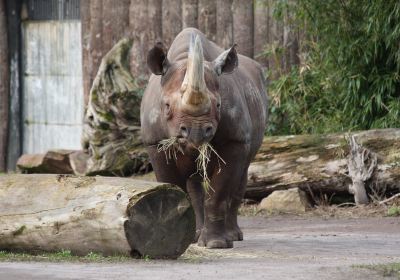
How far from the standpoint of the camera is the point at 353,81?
14.7 metres

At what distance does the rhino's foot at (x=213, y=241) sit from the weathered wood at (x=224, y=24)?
659 centimetres

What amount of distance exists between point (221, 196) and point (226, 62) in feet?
3.45

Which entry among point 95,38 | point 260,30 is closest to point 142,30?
point 95,38

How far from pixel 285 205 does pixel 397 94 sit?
7.29 feet

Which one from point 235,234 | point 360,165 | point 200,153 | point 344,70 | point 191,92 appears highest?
point 191,92

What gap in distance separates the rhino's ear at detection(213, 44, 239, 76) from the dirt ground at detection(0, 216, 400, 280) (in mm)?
1395

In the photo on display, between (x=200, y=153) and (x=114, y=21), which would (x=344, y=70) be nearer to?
(x=114, y=21)

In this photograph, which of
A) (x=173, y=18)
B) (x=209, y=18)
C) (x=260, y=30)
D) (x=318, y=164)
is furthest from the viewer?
(x=173, y=18)

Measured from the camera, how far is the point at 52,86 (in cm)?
1848

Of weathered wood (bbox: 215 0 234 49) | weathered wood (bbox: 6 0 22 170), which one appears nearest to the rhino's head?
weathered wood (bbox: 215 0 234 49)

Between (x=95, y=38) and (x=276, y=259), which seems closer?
(x=276, y=259)

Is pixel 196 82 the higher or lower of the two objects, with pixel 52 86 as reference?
higher

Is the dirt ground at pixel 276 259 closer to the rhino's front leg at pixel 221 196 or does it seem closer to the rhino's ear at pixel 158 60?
the rhino's front leg at pixel 221 196

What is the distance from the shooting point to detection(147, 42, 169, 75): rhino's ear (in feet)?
31.1
